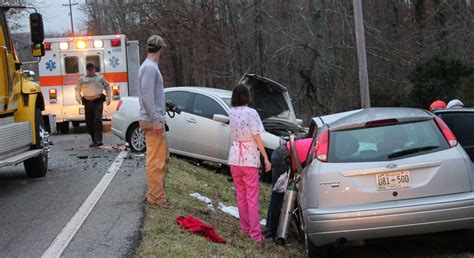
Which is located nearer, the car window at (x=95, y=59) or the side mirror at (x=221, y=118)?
the side mirror at (x=221, y=118)

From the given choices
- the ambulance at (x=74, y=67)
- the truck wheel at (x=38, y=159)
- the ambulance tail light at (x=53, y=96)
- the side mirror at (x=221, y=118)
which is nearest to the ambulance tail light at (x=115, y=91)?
the ambulance at (x=74, y=67)

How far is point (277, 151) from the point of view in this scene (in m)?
7.29

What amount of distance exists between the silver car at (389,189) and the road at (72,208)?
182 cm

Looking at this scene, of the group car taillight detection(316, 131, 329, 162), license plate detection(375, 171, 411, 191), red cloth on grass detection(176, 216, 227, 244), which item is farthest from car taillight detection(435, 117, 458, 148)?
red cloth on grass detection(176, 216, 227, 244)

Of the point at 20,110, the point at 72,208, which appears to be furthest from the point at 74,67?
the point at 72,208

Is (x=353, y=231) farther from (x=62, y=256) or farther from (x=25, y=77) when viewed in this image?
(x=25, y=77)

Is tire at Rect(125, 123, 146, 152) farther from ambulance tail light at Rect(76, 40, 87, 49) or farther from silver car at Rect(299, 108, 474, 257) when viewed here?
silver car at Rect(299, 108, 474, 257)

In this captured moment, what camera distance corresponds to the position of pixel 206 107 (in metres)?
12.0

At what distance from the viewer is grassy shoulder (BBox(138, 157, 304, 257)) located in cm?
564

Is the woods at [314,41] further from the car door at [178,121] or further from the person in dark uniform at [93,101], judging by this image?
the person in dark uniform at [93,101]

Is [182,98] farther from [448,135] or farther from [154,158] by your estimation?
[448,135]

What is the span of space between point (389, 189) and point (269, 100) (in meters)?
6.73

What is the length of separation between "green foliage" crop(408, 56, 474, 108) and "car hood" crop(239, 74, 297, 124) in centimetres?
1296

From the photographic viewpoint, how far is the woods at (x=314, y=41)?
26.8 meters
